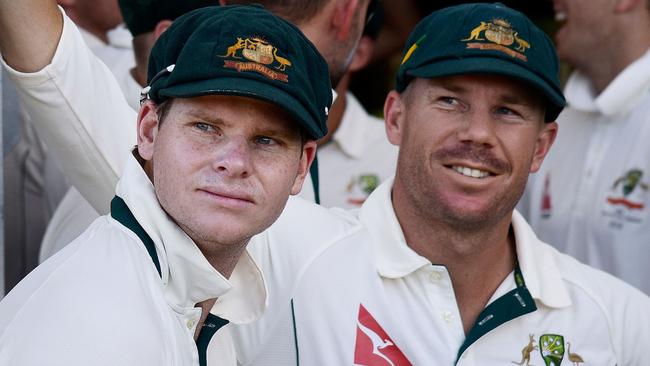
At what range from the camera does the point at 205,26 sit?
203 centimetres

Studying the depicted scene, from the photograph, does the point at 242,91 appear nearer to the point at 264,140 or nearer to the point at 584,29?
the point at 264,140

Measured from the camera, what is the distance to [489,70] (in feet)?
9.26

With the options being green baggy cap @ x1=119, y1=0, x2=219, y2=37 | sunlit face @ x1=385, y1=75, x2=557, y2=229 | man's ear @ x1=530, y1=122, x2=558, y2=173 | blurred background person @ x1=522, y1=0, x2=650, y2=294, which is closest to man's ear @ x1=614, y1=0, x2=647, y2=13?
blurred background person @ x1=522, y1=0, x2=650, y2=294

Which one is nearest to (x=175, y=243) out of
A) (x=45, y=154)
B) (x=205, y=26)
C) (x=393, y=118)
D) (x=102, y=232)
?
(x=102, y=232)

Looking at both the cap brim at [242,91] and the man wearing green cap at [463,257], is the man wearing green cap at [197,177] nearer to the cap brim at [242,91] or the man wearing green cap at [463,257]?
the cap brim at [242,91]

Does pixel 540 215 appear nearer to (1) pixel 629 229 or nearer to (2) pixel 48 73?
(1) pixel 629 229

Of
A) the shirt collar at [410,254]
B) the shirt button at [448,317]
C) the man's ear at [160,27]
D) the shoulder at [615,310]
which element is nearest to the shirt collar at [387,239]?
the shirt collar at [410,254]

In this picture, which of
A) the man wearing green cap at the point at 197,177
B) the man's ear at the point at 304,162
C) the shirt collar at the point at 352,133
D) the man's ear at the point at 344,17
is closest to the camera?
the man wearing green cap at the point at 197,177

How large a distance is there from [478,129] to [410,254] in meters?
0.38

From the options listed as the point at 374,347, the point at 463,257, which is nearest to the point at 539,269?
the point at 463,257

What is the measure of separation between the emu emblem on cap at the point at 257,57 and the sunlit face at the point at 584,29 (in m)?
2.39

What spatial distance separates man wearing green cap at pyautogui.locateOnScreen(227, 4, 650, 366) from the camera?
2.77 m

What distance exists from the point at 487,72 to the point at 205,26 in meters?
1.03

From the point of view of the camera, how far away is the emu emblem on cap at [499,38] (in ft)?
9.43
